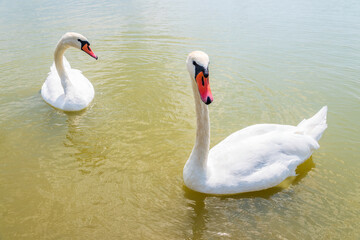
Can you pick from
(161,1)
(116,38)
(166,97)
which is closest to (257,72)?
(166,97)

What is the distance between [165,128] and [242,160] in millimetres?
2176

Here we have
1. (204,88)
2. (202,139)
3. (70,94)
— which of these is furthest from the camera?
(70,94)

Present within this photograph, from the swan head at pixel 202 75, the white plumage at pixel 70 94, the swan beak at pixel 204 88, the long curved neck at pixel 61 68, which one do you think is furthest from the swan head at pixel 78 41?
the swan beak at pixel 204 88

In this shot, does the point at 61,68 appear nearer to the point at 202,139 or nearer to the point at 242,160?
the point at 202,139

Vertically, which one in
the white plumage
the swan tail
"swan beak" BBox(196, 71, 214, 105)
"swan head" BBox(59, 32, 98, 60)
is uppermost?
"swan beak" BBox(196, 71, 214, 105)

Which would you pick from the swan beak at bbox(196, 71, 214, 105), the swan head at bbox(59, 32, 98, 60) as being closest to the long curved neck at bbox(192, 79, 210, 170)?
the swan beak at bbox(196, 71, 214, 105)

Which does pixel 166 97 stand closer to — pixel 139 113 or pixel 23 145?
pixel 139 113

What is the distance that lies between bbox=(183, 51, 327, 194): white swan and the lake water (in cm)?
25

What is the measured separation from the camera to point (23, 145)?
557 cm

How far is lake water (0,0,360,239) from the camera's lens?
396 centimetres

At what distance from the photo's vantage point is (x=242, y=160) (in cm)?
423

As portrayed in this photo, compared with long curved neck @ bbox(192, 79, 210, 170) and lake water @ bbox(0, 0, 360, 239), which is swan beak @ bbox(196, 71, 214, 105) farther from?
lake water @ bbox(0, 0, 360, 239)

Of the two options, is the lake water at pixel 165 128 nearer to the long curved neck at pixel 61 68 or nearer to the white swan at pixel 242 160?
the white swan at pixel 242 160

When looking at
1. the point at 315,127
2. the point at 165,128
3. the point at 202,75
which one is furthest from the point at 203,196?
the point at 315,127
